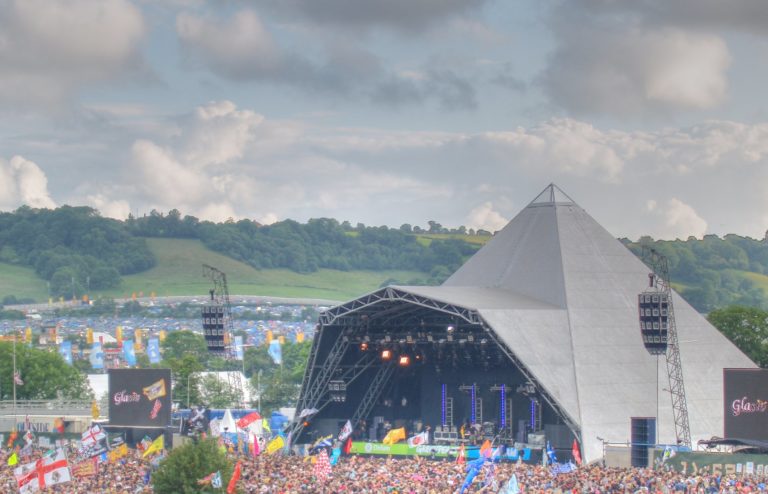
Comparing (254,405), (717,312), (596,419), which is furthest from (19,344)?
(596,419)

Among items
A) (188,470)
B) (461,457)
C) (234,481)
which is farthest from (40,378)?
(234,481)

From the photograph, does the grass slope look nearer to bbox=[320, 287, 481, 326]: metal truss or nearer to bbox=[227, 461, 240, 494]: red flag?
bbox=[320, 287, 481, 326]: metal truss

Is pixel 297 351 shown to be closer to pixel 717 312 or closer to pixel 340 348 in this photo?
pixel 717 312

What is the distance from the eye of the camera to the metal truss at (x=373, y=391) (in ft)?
211

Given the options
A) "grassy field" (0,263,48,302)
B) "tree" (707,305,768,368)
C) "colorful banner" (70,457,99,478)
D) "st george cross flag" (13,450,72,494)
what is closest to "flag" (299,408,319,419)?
"colorful banner" (70,457,99,478)

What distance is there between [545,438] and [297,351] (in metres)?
68.2

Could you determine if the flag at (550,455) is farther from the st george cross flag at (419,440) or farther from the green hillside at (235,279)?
the green hillside at (235,279)

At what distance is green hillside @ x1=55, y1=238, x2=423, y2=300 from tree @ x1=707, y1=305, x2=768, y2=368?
101 m

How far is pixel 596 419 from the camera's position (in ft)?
183

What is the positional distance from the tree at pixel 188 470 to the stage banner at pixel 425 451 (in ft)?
43.4

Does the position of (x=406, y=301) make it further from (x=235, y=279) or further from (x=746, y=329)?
(x=235, y=279)

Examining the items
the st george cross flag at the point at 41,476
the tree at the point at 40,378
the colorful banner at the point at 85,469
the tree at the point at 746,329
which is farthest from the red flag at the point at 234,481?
the tree at the point at 40,378

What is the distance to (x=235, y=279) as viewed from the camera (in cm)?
18350

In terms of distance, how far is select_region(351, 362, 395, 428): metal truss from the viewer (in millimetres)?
64188
